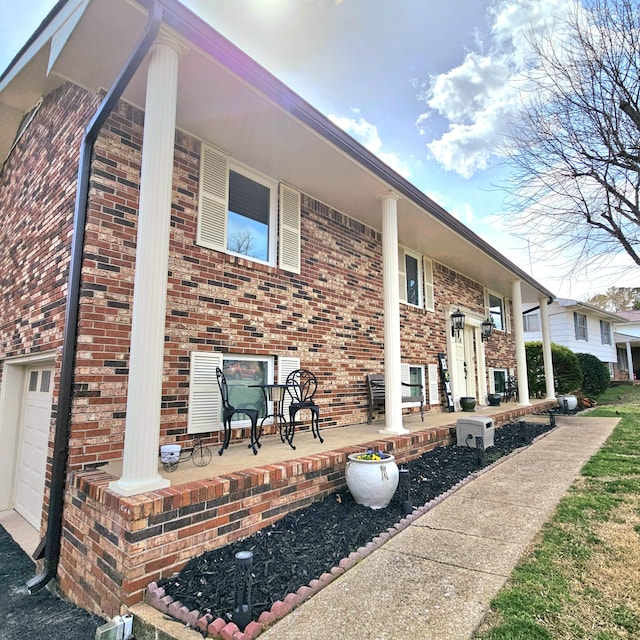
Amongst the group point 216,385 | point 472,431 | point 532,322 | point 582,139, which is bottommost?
point 472,431

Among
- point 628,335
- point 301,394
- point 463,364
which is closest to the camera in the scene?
point 301,394

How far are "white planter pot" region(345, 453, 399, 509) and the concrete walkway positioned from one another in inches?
14.2

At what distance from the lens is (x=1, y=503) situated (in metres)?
5.01

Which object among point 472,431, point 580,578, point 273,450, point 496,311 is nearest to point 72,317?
point 273,450

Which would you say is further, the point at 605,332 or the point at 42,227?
the point at 605,332

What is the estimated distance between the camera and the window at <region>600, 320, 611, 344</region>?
22516mm

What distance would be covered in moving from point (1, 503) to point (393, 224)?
6.34 m

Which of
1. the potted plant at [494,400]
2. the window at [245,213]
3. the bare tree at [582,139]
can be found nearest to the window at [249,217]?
the window at [245,213]

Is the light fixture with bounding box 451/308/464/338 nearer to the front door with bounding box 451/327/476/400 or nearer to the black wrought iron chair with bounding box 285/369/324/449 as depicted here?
the front door with bounding box 451/327/476/400

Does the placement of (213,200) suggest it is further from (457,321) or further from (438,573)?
(457,321)

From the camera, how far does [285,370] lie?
18.4 feet

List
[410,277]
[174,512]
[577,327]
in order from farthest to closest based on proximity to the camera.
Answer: [577,327] → [410,277] → [174,512]

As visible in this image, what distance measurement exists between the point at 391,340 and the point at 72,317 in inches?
150

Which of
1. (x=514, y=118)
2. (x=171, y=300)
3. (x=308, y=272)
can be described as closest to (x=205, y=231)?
(x=171, y=300)
